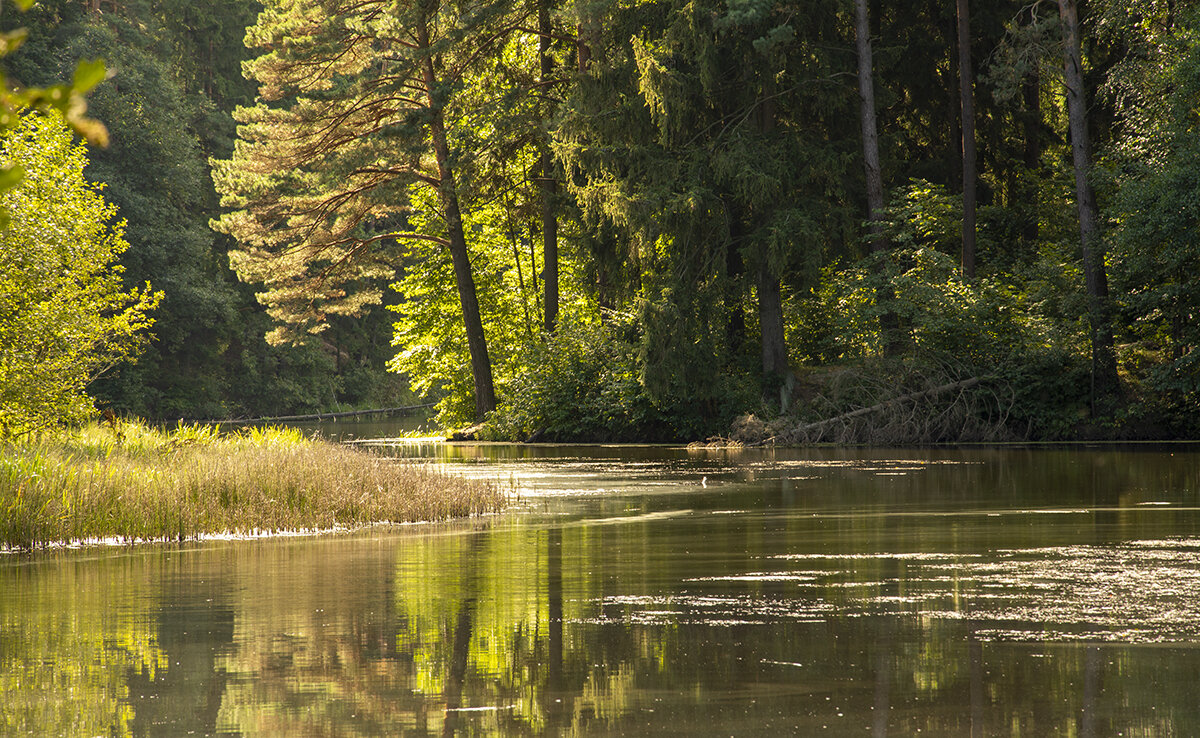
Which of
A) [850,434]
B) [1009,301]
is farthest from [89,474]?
[1009,301]

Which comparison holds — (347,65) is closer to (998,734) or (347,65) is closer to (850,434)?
(850,434)

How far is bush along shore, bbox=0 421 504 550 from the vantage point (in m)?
13.8

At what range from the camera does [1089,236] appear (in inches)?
1122

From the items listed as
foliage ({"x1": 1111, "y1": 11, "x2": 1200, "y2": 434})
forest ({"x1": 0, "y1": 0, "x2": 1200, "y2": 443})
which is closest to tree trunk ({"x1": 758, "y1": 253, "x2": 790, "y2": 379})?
forest ({"x1": 0, "y1": 0, "x2": 1200, "y2": 443})

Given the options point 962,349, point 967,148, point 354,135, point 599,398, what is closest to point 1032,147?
point 967,148

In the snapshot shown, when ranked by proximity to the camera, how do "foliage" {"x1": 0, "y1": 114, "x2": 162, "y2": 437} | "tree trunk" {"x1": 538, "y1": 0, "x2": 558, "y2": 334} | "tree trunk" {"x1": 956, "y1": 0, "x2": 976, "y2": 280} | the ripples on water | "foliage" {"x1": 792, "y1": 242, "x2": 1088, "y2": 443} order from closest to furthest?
1. the ripples on water
2. "foliage" {"x1": 0, "y1": 114, "x2": 162, "y2": 437}
3. "foliage" {"x1": 792, "y1": 242, "x2": 1088, "y2": 443}
4. "tree trunk" {"x1": 956, "y1": 0, "x2": 976, "y2": 280}
5. "tree trunk" {"x1": 538, "y1": 0, "x2": 558, "y2": 334}

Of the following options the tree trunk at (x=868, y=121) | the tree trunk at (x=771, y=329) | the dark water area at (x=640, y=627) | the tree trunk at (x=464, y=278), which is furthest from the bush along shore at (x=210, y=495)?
the tree trunk at (x=464, y=278)

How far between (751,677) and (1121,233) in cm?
2156

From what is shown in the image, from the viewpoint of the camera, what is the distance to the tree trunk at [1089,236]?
2791 cm

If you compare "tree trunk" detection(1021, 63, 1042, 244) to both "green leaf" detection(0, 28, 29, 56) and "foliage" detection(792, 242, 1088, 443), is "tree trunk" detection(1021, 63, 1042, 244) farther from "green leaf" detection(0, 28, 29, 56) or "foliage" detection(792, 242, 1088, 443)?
"green leaf" detection(0, 28, 29, 56)

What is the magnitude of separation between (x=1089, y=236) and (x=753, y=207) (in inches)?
318

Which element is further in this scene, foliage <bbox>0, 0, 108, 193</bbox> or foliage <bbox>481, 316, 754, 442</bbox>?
foliage <bbox>481, 316, 754, 442</bbox>

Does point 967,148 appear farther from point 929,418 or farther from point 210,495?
point 210,495

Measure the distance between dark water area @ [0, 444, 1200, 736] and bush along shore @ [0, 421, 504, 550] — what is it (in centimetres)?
79
